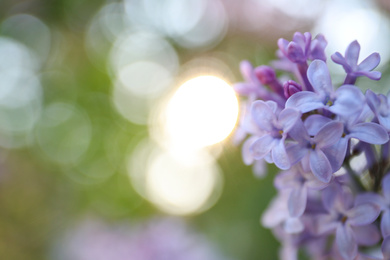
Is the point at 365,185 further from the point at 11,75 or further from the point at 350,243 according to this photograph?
the point at 11,75

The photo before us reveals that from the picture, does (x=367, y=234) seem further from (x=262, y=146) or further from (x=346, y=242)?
(x=262, y=146)

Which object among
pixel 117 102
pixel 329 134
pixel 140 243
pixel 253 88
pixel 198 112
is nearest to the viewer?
pixel 329 134

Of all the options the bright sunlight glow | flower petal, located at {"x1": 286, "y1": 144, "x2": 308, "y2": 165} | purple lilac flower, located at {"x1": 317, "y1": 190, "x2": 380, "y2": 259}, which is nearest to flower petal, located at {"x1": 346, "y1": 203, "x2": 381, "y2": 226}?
purple lilac flower, located at {"x1": 317, "y1": 190, "x2": 380, "y2": 259}

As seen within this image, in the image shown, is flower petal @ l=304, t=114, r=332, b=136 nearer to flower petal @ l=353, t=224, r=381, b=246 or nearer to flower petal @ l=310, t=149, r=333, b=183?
flower petal @ l=310, t=149, r=333, b=183

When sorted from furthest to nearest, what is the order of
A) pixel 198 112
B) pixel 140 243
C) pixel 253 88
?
pixel 198 112 → pixel 140 243 → pixel 253 88

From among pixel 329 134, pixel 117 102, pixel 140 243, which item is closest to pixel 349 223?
pixel 329 134

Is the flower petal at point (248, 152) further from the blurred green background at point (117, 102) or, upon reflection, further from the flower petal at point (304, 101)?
the blurred green background at point (117, 102)
